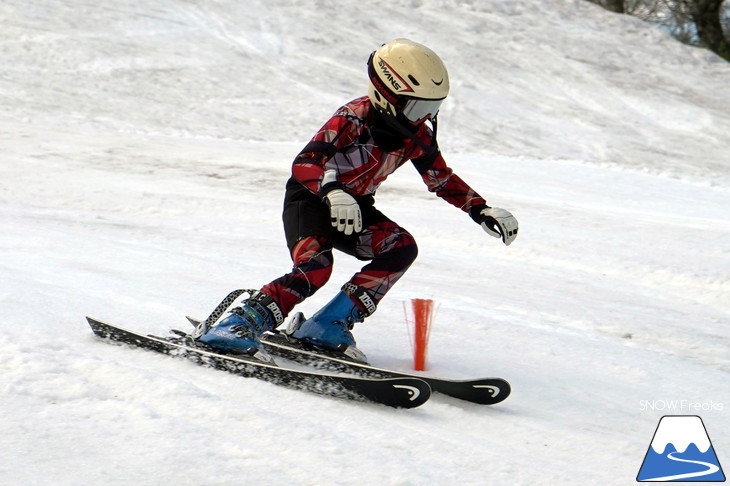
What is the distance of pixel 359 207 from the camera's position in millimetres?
3754

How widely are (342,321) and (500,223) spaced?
2.98ft

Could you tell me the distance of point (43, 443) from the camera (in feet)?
8.75

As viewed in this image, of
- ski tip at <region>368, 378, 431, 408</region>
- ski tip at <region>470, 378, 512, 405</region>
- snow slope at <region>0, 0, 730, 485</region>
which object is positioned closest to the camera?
snow slope at <region>0, 0, 730, 485</region>

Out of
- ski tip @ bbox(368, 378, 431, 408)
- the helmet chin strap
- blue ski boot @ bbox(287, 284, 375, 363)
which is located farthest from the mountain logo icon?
the helmet chin strap

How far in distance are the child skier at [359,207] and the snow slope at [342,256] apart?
42 cm

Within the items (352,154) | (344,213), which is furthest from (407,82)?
(344,213)

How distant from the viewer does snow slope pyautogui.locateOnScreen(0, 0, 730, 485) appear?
3000 millimetres

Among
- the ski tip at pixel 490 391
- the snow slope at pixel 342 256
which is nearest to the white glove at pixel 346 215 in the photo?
the snow slope at pixel 342 256

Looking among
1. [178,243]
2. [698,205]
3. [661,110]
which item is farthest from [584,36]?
[178,243]

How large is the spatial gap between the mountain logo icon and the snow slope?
0.07 metres

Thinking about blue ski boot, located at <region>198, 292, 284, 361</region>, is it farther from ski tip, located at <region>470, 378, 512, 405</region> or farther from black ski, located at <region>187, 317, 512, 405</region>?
ski tip, located at <region>470, 378, 512, 405</region>

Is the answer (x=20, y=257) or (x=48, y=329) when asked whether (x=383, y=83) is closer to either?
(x=48, y=329)

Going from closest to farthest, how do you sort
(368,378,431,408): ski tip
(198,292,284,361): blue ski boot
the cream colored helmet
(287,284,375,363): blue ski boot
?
1. (368,378,431,408): ski tip
2. (198,292,284,361): blue ski boot
3. the cream colored helmet
4. (287,284,375,363): blue ski boot

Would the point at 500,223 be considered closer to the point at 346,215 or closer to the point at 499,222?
the point at 499,222
